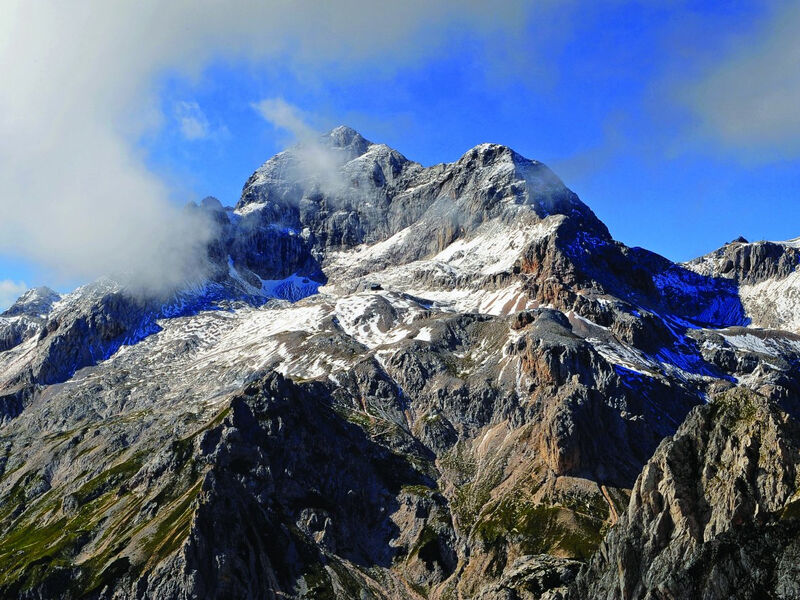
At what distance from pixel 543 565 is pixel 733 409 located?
3552 inches

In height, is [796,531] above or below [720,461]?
below

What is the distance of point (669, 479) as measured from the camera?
4550 inches

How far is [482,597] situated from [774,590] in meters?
104

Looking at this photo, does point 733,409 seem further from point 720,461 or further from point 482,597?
point 482,597

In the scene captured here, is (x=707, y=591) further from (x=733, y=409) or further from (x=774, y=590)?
(x=733, y=409)

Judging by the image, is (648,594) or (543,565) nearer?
(648,594)

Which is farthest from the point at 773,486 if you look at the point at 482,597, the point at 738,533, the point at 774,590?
the point at 482,597

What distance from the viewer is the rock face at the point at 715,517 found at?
96500 millimetres

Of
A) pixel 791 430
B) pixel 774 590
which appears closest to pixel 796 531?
pixel 774 590

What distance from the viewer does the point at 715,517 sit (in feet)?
349

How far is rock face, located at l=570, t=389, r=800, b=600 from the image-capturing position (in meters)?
96.5

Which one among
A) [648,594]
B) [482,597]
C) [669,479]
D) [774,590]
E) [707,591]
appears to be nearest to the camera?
[774,590]

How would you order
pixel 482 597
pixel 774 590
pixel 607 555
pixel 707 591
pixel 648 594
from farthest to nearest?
1. pixel 482 597
2. pixel 607 555
3. pixel 648 594
4. pixel 707 591
5. pixel 774 590

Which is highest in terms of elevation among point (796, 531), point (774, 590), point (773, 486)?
point (773, 486)
